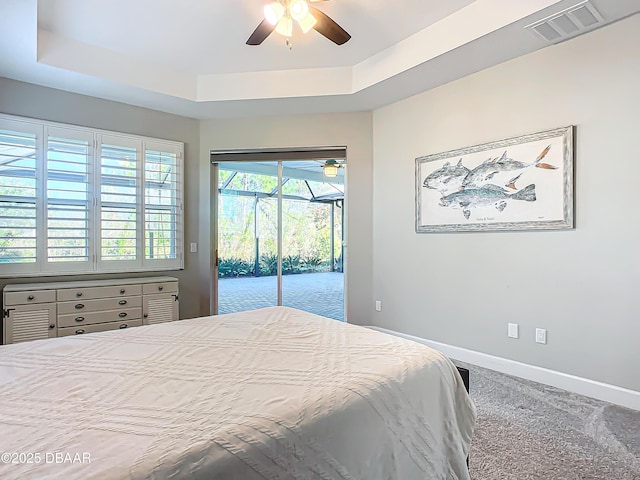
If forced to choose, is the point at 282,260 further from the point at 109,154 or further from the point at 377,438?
the point at 377,438

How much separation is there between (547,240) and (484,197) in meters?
0.64

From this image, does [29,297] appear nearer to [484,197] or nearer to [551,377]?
[484,197]

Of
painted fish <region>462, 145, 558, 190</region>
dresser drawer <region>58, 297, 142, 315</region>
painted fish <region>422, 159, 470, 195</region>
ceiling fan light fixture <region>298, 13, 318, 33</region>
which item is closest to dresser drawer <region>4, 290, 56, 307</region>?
dresser drawer <region>58, 297, 142, 315</region>

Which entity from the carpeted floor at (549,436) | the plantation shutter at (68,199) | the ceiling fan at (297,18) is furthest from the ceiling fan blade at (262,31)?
the carpeted floor at (549,436)

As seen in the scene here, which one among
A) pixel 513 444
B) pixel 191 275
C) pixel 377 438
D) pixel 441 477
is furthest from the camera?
pixel 191 275

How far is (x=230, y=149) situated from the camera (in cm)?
471

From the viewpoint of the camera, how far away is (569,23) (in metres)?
2.61

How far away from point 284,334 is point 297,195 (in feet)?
10.7

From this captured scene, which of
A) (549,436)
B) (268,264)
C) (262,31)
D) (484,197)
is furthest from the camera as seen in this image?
(268,264)

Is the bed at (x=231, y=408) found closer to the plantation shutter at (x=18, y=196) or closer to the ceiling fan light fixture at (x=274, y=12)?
the ceiling fan light fixture at (x=274, y=12)

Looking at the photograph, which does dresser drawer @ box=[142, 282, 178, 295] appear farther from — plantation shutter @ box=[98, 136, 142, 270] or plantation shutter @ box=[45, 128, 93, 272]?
plantation shutter @ box=[45, 128, 93, 272]

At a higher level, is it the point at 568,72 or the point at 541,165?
the point at 568,72

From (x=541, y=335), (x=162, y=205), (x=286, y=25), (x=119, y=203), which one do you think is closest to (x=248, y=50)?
(x=286, y=25)

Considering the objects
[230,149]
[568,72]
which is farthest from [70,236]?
[568,72]
